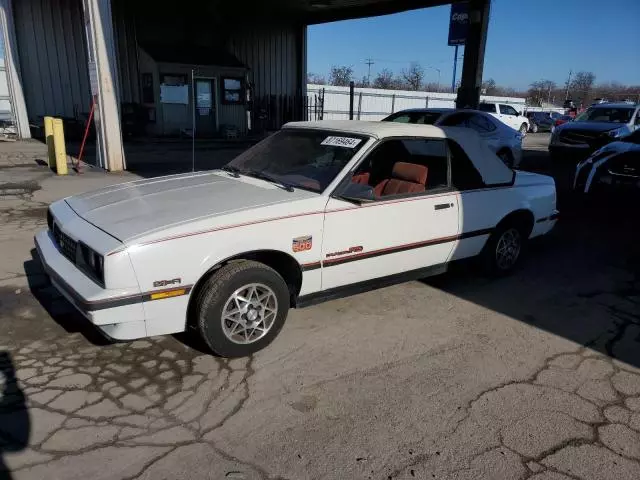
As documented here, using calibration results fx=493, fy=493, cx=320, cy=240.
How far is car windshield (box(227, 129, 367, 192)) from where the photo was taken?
12.6 ft

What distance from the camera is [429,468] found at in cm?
249

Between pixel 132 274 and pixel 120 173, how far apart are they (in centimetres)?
882

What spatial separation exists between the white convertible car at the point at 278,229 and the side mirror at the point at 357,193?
0.04 ft

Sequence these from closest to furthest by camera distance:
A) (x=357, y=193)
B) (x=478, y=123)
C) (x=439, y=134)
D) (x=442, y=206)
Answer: (x=357, y=193), (x=442, y=206), (x=439, y=134), (x=478, y=123)

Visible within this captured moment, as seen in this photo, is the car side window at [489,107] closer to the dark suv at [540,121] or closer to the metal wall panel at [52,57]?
the dark suv at [540,121]

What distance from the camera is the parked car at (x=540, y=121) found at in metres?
31.2

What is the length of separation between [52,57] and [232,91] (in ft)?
21.5

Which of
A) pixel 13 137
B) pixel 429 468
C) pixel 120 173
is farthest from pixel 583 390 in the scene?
pixel 13 137

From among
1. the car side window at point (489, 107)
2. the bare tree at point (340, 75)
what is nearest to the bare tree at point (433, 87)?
the bare tree at point (340, 75)

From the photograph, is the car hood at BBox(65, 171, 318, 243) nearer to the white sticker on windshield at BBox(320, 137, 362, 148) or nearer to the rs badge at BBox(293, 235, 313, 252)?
the rs badge at BBox(293, 235, 313, 252)

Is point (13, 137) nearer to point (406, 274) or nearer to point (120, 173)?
point (120, 173)

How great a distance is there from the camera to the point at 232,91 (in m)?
20.5

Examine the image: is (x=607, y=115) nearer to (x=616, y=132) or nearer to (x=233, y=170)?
(x=616, y=132)

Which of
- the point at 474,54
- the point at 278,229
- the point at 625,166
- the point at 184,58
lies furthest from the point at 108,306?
the point at 184,58
